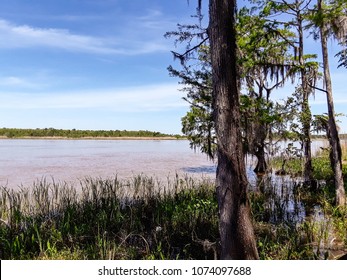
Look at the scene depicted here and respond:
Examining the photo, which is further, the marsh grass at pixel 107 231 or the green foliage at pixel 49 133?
the green foliage at pixel 49 133

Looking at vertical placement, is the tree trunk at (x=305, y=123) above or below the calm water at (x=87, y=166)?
above

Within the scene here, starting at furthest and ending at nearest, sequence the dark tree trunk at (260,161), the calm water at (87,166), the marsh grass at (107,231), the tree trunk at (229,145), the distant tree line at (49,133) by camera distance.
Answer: the distant tree line at (49,133), the dark tree trunk at (260,161), the calm water at (87,166), the marsh grass at (107,231), the tree trunk at (229,145)

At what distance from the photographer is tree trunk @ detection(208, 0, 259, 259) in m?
4.77

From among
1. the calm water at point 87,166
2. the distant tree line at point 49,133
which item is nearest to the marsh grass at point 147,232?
the calm water at point 87,166

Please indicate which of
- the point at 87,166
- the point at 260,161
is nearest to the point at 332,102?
the point at 260,161

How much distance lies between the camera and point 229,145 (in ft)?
15.7

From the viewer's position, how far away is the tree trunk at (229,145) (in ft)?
15.7

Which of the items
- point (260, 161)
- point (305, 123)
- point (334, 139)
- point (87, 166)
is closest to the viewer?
point (334, 139)

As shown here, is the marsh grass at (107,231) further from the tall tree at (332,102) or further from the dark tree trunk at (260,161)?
the dark tree trunk at (260,161)

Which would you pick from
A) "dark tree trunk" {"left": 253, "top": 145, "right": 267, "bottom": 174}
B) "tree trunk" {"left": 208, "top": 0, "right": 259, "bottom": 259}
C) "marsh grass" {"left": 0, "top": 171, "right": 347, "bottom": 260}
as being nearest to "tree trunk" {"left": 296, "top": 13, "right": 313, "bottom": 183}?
"marsh grass" {"left": 0, "top": 171, "right": 347, "bottom": 260}

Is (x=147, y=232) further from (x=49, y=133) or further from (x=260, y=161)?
(x=49, y=133)

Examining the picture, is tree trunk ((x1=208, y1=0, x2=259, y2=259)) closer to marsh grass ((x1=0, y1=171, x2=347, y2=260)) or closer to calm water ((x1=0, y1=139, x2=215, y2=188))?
marsh grass ((x1=0, y1=171, x2=347, y2=260))

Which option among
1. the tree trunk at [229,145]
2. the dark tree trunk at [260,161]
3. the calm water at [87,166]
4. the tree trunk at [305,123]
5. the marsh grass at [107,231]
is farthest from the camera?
the dark tree trunk at [260,161]

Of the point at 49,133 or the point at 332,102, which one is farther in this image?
the point at 49,133
